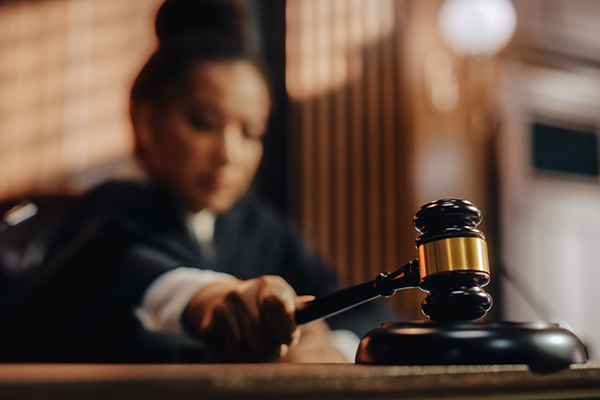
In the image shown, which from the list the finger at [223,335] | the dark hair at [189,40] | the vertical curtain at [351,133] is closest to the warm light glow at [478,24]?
the vertical curtain at [351,133]

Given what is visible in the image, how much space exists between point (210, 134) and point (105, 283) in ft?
0.95

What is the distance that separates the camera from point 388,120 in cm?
227

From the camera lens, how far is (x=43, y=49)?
6.15 feet

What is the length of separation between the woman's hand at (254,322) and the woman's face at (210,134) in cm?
42

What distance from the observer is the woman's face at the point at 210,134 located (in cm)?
85

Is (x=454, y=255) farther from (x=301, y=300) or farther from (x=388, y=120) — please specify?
(x=388, y=120)

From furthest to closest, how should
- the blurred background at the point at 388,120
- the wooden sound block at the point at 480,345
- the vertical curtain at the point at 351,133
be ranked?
the vertical curtain at the point at 351,133
the blurred background at the point at 388,120
the wooden sound block at the point at 480,345

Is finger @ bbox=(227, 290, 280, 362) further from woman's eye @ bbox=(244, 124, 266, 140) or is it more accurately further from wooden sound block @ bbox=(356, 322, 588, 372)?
woman's eye @ bbox=(244, 124, 266, 140)

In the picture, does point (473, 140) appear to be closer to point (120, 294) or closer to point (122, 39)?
point (122, 39)

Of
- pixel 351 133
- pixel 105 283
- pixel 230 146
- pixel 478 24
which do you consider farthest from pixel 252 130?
pixel 478 24

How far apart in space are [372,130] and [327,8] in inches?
20.0

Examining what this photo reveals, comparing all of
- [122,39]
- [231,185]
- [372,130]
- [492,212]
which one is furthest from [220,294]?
[492,212]

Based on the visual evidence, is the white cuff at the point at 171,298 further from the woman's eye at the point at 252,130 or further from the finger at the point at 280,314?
the woman's eye at the point at 252,130

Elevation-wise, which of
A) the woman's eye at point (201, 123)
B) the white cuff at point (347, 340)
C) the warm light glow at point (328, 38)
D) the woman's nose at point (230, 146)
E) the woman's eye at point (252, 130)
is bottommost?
the white cuff at point (347, 340)
